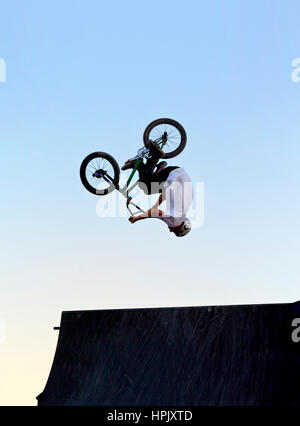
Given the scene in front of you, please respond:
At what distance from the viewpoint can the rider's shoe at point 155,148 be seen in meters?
20.1

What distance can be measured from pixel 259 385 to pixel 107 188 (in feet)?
35.3

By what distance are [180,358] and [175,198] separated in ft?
36.9

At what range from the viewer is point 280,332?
2884cm

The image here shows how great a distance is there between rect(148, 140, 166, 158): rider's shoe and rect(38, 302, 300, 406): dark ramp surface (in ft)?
36.6

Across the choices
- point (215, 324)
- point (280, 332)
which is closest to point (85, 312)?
point (215, 324)

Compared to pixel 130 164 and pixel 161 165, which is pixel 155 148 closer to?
pixel 161 165

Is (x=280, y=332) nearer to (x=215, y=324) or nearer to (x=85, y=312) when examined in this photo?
(x=215, y=324)

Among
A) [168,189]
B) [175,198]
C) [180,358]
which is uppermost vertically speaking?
[168,189]

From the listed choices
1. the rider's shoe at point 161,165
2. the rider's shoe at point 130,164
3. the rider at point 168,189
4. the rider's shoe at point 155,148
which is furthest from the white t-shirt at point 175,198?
the rider's shoe at point 130,164

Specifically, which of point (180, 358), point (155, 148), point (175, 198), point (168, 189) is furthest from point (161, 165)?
point (180, 358)

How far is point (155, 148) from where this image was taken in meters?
20.2

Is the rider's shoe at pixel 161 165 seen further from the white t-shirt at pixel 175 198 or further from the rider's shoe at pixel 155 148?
the white t-shirt at pixel 175 198

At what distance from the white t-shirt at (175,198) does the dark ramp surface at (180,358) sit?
1030 centimetres

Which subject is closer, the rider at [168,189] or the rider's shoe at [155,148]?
Result: the rider at [168,189]
